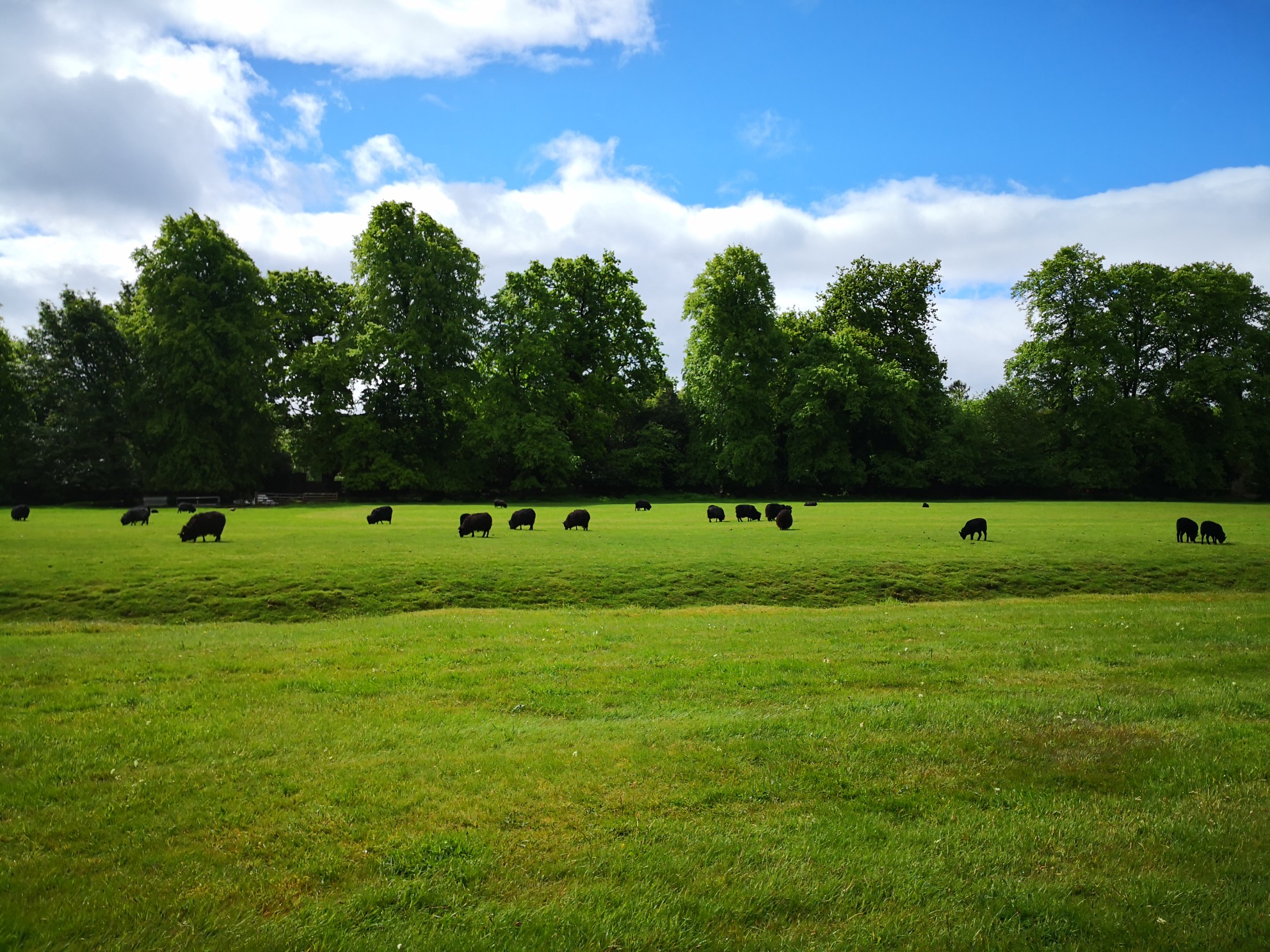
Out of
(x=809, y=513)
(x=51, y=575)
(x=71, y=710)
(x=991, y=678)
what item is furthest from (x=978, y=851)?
(x=809, y=513)

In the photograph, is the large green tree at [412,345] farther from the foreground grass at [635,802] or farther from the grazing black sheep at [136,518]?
the foreground grass at [635,802]

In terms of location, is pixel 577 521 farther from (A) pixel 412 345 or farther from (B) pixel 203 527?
(A) pixel 412 345

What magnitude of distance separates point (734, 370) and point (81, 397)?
54.4 m

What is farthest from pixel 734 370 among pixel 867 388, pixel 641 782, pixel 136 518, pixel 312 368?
pixel 641 782

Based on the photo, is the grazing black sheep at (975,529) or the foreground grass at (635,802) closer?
the foreground grass at (635,802)

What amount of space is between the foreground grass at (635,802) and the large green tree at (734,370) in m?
54.6

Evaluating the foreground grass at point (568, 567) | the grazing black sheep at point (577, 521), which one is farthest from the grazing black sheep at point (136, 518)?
the grazing black sheep at point (577, 521)

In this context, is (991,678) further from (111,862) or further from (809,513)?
(809,513)

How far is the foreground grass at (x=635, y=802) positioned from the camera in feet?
14.3

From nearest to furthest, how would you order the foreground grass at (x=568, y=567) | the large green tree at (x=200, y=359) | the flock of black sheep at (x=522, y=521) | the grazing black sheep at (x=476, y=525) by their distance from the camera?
the foreground grass at (x=568, y=567)
the flock of black sheep at (x=522, y=521)
the grazing black sheep at (x=476, y=525)
the large green tree at (x=200, y=359)

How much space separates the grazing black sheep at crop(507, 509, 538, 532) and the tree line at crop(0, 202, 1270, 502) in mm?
24422

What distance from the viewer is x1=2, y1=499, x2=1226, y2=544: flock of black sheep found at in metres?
27.6

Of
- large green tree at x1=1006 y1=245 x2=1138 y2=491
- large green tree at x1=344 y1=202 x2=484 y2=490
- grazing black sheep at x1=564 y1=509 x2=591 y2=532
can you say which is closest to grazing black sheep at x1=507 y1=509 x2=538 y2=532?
grazing black sheep at x1=564 y1=509 x2=591 y2=532

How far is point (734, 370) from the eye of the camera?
66375 mm
